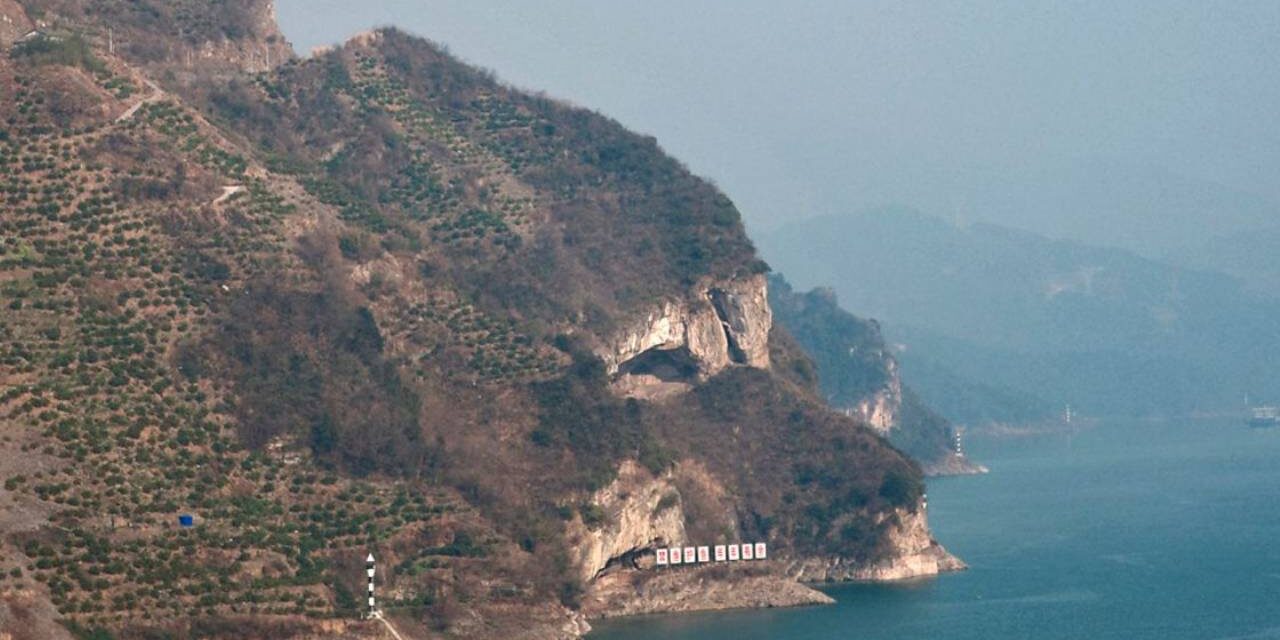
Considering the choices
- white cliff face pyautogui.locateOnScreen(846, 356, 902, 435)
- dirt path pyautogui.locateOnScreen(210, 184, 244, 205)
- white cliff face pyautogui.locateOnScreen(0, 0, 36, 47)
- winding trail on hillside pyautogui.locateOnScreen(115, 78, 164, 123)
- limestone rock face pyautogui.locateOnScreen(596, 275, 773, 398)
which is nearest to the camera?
dirt path pyautogui.locateOnScreen(210, 184, 244, 205)

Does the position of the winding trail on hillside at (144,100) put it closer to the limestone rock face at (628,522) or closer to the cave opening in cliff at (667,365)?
the limestone rock face at (628,522)

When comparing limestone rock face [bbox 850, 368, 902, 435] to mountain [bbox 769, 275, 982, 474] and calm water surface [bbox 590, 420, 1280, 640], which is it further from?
calm water surface [bbox 590, 420, 1280, 640]

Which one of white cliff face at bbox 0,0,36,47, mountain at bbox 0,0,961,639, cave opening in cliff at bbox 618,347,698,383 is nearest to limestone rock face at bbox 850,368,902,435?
mountain at bbox 0,0,961,639

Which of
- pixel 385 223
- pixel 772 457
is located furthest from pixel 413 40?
pixel 772 457

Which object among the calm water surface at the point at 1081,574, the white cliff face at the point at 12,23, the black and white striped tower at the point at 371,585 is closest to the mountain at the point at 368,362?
the white cliff face at the point at 12,23

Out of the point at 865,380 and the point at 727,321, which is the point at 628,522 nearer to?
the point at 727,321

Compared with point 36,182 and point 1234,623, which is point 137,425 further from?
point 1234,623
